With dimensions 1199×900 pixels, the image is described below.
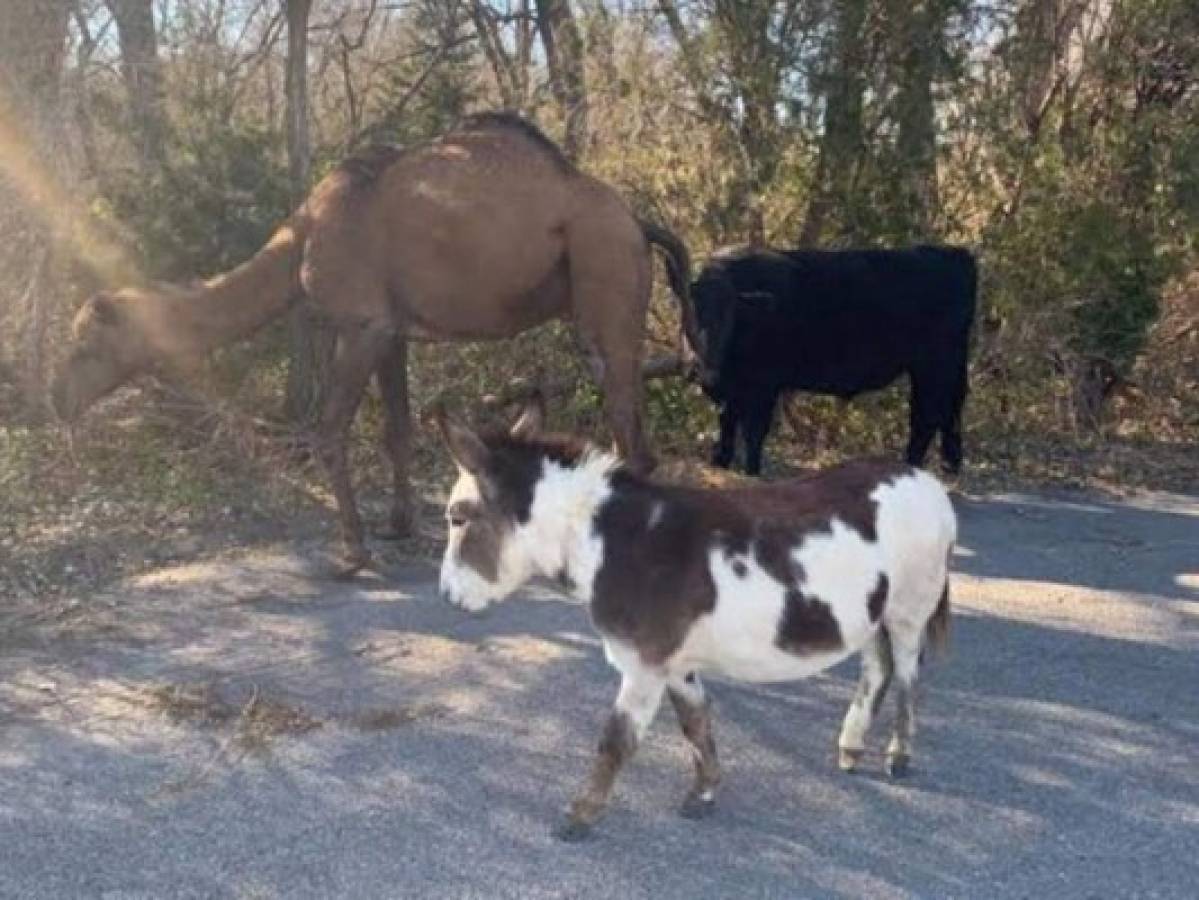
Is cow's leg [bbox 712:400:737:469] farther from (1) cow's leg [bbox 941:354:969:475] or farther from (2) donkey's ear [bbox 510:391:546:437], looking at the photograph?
(2) donkey's ear [bbox 510:391:546:437]

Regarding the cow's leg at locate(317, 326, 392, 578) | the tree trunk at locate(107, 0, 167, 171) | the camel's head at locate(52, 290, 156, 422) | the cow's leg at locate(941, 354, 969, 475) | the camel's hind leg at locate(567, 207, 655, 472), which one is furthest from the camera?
the tree trunk at locate(107, 0, 167, 171)

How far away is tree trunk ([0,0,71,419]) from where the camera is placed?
9.34 meters

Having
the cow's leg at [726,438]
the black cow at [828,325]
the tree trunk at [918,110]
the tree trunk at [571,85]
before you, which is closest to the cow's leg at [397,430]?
the black cow at [828,325]

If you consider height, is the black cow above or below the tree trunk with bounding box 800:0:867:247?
below

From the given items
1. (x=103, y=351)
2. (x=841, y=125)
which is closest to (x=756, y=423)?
(x=841, y=125)

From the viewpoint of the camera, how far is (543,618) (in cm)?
650

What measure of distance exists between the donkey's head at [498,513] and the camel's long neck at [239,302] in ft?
12.3

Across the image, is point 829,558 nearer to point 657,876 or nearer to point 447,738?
point 657,876

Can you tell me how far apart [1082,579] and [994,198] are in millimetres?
4727

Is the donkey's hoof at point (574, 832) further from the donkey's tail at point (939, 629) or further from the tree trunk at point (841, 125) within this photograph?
the tree trunk at point (841, 125)

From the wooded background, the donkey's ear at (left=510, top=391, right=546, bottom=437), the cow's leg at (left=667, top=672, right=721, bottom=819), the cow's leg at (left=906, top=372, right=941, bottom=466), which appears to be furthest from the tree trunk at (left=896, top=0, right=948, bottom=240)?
the cow's leg at (left=667, top=672, right=721, bottom=819)

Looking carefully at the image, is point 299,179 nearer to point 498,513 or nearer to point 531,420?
point 531,420

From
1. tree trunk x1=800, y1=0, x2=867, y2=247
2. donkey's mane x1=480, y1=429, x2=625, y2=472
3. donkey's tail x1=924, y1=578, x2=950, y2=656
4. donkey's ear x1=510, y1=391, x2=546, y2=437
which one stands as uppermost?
tree trunk x1=800, y1=0, x2=867, y2=247

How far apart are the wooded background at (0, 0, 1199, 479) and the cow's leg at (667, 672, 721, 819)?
5.59 m
